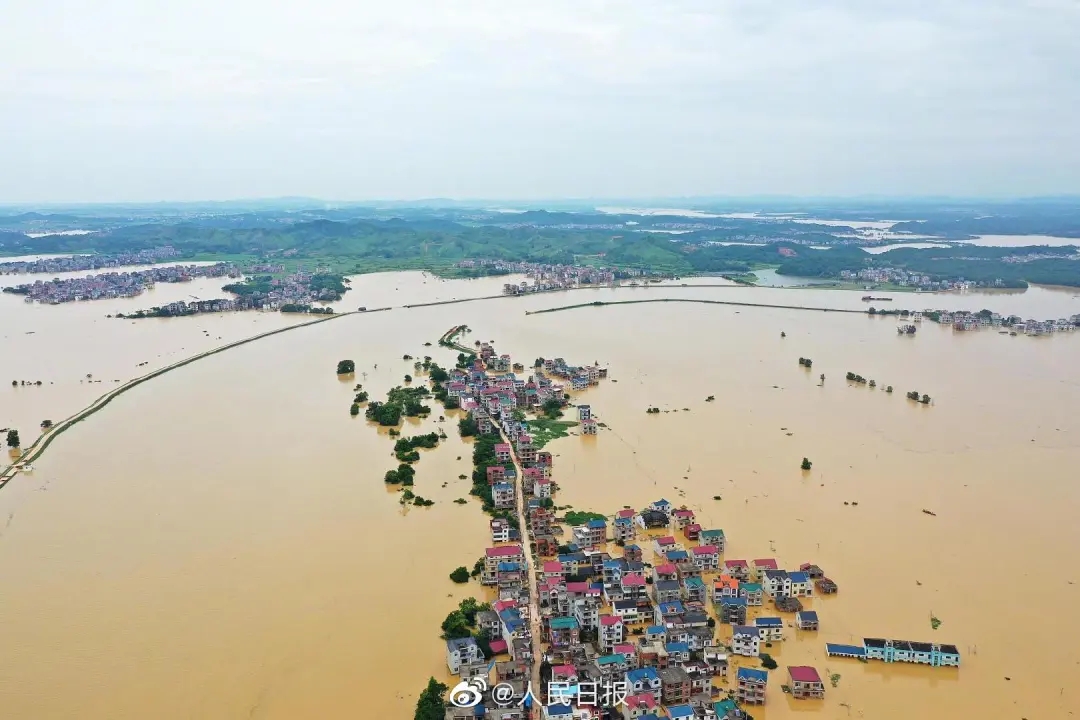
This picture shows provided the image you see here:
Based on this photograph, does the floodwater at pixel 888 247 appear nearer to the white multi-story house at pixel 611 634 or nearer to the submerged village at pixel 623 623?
the submerged village at pixel 623 623

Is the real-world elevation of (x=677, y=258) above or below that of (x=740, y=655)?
above

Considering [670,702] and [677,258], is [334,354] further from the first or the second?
[677,258]

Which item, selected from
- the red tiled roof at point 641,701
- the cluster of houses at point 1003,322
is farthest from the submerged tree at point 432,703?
the cluster of houses at point 1003,322

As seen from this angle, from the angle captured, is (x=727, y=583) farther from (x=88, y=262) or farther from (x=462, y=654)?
(x=88, y=262)

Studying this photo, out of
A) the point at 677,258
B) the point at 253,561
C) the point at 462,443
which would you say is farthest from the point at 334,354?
the point at 677,258

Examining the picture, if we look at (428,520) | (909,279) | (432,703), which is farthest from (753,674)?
(909,279)

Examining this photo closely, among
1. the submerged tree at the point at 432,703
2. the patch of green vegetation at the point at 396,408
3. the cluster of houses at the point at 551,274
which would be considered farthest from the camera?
the cluster of houses at the point at 551,274
